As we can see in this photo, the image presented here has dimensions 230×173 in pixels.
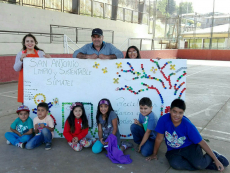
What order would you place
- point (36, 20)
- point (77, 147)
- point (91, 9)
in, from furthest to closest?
point (91, 9) < point (36, 20) < point (77, 147)

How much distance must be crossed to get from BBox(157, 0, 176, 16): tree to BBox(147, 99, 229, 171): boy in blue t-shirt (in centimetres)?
2731

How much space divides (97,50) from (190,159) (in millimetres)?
2327

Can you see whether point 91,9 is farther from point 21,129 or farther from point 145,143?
point 145,143

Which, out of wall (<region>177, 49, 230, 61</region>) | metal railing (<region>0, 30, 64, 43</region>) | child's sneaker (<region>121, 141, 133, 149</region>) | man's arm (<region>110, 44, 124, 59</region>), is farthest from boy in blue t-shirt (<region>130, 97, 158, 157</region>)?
wall (<region>177, 49, 230, 61</region>)

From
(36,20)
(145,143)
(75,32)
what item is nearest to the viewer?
(145,143)

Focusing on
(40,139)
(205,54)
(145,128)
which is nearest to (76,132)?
(40,139)

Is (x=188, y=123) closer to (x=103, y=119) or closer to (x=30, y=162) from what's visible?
(x=103, y=119)

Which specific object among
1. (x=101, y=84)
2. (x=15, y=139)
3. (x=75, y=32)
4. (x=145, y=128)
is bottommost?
(x=15, y=139)

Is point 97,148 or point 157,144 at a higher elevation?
point 157,144

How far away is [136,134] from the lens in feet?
11.3

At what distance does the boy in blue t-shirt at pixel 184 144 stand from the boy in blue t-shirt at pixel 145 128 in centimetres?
25

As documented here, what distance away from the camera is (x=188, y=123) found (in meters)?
2.88

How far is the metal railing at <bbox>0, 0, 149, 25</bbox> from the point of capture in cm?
1313

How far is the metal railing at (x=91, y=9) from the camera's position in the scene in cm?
1313
